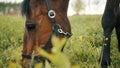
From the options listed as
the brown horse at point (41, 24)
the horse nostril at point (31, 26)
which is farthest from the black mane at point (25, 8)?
the horse nostril at point (31, 26)

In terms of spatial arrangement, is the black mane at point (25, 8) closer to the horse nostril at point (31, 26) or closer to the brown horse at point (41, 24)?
the brown horse at point (41, 24)

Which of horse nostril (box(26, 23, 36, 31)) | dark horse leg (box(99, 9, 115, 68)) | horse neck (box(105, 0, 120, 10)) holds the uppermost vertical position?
horse neck (box(105, 0, 120, 10))

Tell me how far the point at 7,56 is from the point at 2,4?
154 ft

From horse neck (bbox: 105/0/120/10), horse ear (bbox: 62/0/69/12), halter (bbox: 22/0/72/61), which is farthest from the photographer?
horse neck (bbox: 105/0/120/10)

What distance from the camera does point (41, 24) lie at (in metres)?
3.31

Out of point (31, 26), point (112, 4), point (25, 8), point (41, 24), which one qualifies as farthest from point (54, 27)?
point (112, 4)

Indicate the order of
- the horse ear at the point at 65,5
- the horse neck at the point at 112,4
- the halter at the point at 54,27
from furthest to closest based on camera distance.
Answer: the horse neck at the point at 112,4, the horse ear at the point at 65,5, the halter at the point at 54,27

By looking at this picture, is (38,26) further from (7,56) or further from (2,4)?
(2,4)

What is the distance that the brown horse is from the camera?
10.6 ft

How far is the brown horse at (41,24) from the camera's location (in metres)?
3.24

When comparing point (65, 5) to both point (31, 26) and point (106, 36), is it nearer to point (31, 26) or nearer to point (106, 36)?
point (31, 26)

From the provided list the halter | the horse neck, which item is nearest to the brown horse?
the halter

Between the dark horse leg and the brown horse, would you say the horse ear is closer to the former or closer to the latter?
the brown horse

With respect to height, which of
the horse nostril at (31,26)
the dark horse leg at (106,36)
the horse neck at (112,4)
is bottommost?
the dark horse leg at (106,36)
